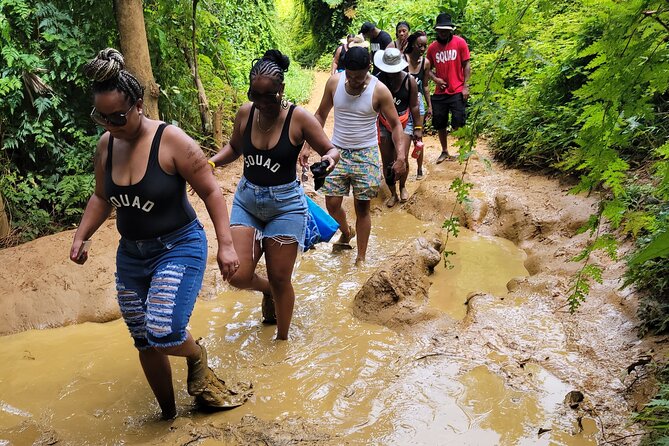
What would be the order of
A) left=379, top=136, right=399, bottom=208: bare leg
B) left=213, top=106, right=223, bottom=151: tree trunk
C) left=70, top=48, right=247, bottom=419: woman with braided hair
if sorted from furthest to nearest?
1. left=213, top=106, right=223, bottom=151: tree trunk
2. left=379, top=136, right=399, bottom=208: bare leg
3. left=70, top=48, right=247, bottom=419: woman with braided hair

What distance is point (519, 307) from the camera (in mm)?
4336

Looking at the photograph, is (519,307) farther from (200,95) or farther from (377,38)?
(377,38)

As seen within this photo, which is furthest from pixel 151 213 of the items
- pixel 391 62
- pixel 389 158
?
pixel 389 158

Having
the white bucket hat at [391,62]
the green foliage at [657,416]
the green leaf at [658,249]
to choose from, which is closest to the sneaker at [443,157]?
the white bucket hat at [391,62]

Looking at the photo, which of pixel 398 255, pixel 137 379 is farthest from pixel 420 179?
pixel 137 379

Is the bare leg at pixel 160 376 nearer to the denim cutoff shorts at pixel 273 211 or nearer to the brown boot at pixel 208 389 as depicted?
the brown boot at pixel 208 389

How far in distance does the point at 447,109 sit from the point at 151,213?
249 inches

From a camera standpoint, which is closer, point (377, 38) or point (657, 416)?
point (657, 416)

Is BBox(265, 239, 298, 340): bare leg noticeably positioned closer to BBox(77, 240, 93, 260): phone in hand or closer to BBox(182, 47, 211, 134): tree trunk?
BBox(77, 240, 93, 260): phone in hand

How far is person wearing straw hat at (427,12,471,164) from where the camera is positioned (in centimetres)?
798

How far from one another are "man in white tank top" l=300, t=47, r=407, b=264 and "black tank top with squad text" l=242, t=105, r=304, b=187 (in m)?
1.21

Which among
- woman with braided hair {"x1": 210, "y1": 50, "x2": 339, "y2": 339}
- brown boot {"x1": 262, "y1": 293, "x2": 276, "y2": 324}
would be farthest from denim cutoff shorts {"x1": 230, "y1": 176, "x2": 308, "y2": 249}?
brown boot {"x1": 262, "y1": 293, "x2": 276, "y2": 324}

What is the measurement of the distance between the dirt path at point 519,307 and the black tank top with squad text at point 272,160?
1476 millimetres

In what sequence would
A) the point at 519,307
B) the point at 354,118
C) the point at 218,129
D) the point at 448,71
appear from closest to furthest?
the point at 519,307
the point at 354,118
the point at 218,129
the point at 448,71
